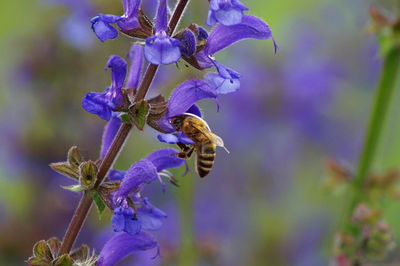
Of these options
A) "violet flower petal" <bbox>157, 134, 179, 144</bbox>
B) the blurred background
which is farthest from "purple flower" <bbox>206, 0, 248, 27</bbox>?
the blurred background

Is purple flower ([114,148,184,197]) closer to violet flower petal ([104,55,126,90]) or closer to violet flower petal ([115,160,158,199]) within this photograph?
violet flower petal ([115,160,158,199])

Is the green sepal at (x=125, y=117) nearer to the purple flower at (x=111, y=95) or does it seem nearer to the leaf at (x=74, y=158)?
the purple flower at (x=111, y=95)

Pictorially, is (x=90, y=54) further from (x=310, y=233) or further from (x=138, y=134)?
(x=310, y=233)

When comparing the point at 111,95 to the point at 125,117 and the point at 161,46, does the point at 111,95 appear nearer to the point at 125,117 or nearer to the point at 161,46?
the point at 125,117

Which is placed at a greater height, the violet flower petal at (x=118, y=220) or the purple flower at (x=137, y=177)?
the purple flower at (x=137, y=177)

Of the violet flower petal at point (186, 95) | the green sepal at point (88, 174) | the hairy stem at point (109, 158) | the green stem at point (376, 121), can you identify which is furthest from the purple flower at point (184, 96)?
the green stem at point (376, 121)

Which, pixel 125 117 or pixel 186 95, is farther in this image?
pixel 186 95

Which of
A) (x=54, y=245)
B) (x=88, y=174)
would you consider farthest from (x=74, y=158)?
(x=54, y=245)
